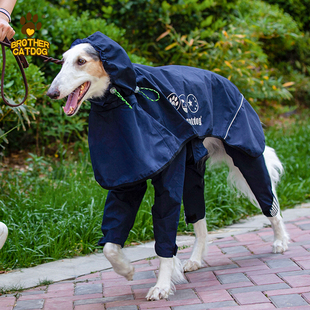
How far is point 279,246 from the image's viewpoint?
3260 millimetres

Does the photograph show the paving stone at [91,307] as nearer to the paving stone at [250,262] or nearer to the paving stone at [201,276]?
the paving stone at [201,276]

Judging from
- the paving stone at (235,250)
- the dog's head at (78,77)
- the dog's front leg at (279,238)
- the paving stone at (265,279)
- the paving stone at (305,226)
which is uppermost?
the dog's head at (78,77)

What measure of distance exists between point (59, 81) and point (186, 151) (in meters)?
0.92

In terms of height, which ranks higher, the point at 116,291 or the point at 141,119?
the point at 141,119

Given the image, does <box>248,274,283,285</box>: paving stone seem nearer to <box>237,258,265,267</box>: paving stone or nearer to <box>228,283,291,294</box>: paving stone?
<box>228,283,291,294</box>: paving stone

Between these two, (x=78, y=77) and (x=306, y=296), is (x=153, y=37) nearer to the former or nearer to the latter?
(x=78, y=77)

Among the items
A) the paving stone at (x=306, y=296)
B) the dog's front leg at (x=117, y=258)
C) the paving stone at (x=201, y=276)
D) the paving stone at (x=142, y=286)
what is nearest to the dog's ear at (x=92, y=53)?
the dog's front leg at (x=117, y=258)

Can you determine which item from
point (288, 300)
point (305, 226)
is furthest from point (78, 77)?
point (305, 226)

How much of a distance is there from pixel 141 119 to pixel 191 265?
1264 mm

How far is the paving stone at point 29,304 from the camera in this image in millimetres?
2574

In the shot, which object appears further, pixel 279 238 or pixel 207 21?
pixel 207 21

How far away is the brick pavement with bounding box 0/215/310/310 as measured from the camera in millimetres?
2430

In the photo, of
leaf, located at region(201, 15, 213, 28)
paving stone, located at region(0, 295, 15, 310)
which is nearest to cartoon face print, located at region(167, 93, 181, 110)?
paving stone, located at region(0, 295, 15, 310)

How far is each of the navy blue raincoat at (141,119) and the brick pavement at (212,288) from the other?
0.79 metres
